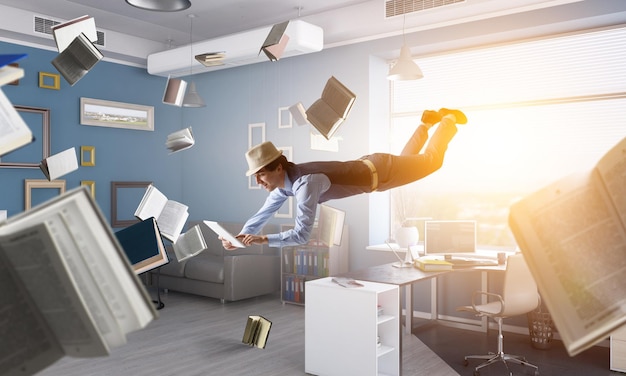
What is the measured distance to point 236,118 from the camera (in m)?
8.16

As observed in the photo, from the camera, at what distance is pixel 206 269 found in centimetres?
714

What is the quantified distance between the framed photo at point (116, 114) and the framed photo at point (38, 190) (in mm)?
970

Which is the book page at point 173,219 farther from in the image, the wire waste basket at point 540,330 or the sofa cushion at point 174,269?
the sofa cushion at point 174,269

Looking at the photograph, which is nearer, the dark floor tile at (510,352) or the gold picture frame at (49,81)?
the dark floor tile at (510,352)

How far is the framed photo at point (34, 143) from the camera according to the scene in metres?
6.87

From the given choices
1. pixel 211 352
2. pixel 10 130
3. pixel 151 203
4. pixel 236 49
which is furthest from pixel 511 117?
pixel 10 130

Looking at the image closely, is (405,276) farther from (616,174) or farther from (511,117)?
(616,174)

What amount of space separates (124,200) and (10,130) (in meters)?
7.13

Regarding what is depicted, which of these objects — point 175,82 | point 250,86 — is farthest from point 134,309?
point 250,86

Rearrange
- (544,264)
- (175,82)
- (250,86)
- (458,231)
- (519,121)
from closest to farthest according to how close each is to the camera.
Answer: (544,264)
(175,82)
(458,231)
(519,121)
(250,86)

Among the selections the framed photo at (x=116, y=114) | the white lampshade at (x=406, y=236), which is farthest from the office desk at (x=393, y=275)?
the framed photo at (x=116, y=114)

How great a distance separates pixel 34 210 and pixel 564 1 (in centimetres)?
570

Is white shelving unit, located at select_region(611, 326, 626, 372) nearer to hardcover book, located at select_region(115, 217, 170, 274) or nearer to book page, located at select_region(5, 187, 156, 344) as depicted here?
hardcover book, located at select_region(115, 217, 170, 274)

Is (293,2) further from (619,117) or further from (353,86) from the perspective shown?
(619,117)
